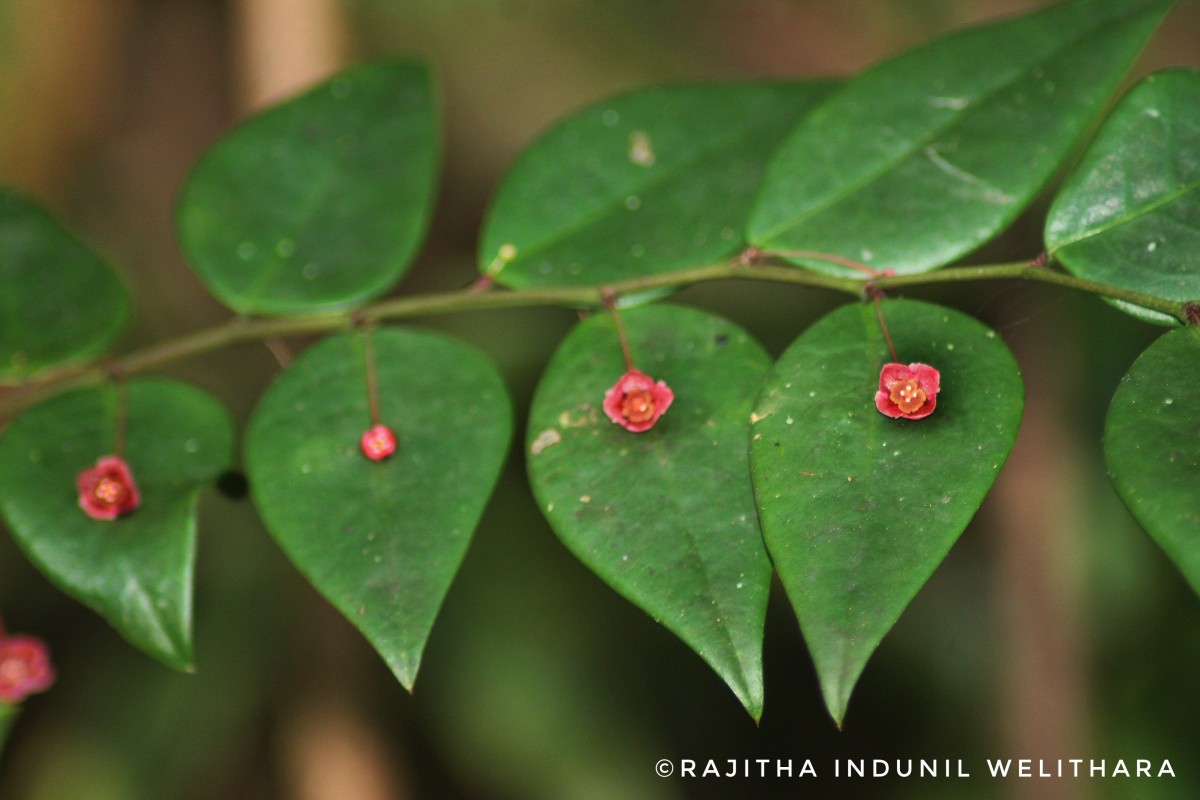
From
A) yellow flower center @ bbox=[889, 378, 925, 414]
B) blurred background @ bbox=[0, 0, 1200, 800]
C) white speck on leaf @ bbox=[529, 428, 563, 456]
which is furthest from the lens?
blurred background @ bbox=[0, 0, 1200, 800]

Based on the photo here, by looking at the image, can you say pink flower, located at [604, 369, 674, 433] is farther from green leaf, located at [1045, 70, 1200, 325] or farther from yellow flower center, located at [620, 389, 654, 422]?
green leaf, located at [1045, 70, 1200, 325]

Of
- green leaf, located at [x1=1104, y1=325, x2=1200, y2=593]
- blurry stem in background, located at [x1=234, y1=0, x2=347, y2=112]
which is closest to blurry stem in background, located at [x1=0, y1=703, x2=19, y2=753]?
green leaf, located at [x1=1104, y1=325, x2=1200, y2=593]

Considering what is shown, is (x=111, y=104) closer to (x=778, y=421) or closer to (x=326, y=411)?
(x=326, y=411)

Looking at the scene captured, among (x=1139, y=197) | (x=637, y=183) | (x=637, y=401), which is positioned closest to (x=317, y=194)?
(x=637, y=183)

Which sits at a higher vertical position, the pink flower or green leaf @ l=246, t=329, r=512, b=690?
the pink flower

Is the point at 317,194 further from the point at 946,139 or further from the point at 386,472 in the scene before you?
the point at 946,139

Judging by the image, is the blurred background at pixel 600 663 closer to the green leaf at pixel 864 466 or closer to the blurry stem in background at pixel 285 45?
the blurry stem in background at pixel 285 45
